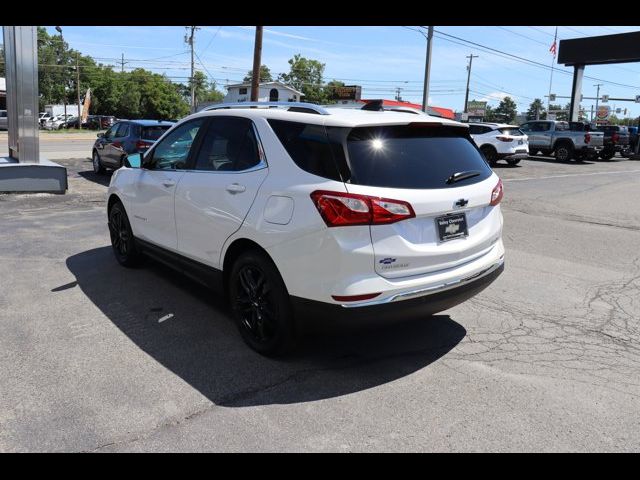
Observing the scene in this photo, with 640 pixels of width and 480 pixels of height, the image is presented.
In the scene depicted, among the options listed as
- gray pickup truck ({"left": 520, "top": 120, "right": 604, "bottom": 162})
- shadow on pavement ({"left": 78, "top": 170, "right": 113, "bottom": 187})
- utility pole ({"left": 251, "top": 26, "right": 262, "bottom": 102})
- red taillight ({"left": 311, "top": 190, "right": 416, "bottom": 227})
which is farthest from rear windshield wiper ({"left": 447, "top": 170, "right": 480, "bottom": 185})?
gray pickup truck ({"left": 520, "top": 120, "right": 604, "bottom": 162})

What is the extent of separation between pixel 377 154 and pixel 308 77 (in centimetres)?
9753

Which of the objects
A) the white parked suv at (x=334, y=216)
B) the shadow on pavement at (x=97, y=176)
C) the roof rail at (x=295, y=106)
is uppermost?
the roof rail at (x=295, y=106)

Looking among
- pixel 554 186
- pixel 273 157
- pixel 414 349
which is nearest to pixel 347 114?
pixel 273 157

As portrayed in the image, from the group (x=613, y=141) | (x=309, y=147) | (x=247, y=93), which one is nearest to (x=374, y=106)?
(x=309, y=147)

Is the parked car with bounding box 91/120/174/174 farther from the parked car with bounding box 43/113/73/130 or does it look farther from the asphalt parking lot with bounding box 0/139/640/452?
the parked car with bounding box 43/113/73/130

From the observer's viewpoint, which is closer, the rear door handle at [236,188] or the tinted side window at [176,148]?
the rear door handle at [236,188]

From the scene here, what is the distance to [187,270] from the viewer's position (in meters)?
4.71

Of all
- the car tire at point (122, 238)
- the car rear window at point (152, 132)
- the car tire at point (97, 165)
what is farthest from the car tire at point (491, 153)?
the car tire at point (122, 238)

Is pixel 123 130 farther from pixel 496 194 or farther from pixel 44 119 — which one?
pixel 44 119

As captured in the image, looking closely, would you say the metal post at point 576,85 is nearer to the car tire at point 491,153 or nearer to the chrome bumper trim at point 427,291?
the car tire at point 491,153

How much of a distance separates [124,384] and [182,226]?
1.59 meters

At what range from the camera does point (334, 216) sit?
326 centimetres

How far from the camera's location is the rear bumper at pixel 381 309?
3336 mm
